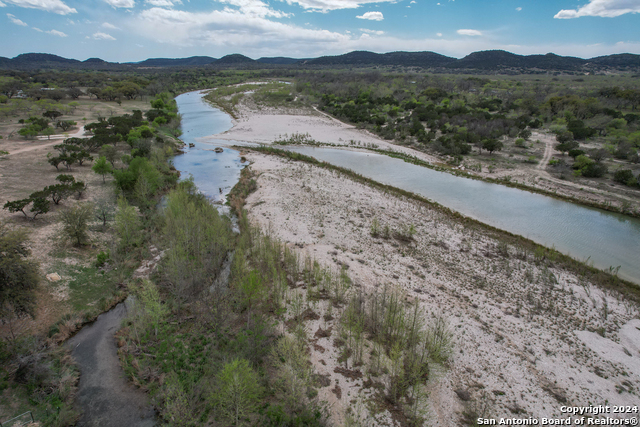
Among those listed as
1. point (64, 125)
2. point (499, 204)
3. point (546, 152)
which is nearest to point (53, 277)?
point (499, 204)

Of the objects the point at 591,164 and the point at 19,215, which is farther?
the point at 591,164

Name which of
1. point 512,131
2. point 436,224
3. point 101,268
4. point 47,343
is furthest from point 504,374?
point 512,131

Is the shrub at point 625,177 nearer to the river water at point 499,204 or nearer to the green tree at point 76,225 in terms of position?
the river water at point 499,204

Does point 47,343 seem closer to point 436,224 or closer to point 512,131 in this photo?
point 436,224

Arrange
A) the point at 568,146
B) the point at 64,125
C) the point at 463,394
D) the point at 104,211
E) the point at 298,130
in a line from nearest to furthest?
the point at 463,394
the point at 104,211
the point at 568,146
the point at 64,125
the point at 298,130

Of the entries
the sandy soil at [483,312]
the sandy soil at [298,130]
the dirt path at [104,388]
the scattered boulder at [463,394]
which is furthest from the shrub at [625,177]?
the dirt path at [104,388]

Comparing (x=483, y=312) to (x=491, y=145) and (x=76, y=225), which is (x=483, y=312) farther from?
(x=491, y=145)
